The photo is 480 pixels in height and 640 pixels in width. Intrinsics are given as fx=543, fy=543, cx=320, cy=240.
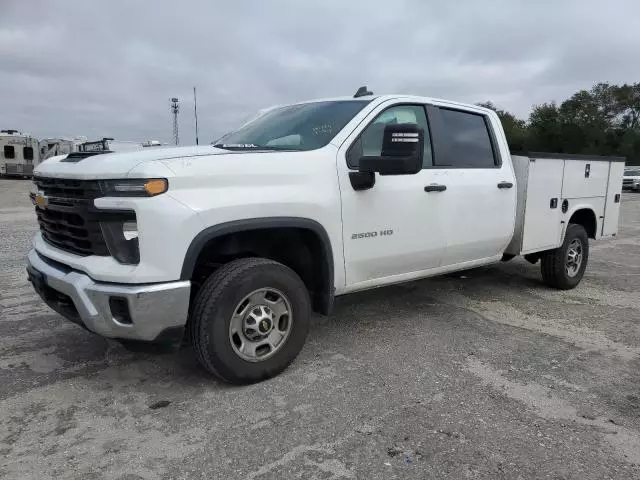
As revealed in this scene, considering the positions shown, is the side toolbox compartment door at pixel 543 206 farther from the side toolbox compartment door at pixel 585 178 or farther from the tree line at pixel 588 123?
the tree line at pixel 588 123

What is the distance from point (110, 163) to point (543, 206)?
4180 millimetres

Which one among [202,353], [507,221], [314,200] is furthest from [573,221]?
[202,353]

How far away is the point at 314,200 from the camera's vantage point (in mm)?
3561

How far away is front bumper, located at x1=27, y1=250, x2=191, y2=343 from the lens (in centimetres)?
296

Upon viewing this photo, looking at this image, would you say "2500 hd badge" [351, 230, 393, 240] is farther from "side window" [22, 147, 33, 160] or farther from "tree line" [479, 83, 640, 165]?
"tree line" [479, 83, 640, 165]

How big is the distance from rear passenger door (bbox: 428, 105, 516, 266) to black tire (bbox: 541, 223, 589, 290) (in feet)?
3.65

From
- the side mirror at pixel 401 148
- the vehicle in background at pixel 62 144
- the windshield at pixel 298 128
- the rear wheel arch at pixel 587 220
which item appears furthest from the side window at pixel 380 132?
the vehicle in background at pixel 62 144

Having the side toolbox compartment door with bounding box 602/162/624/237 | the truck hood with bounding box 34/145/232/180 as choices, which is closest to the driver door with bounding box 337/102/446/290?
the truck hood with bounding box 34/145/232/180

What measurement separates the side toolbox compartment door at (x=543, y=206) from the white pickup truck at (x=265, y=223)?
0.36 meters

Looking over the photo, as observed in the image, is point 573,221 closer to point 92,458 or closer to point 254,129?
point 254,129

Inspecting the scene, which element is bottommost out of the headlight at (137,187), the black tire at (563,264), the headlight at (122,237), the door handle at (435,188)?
the black tire at (563,264)

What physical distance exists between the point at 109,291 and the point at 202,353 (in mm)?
650

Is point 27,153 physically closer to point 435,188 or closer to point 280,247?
point 280,247

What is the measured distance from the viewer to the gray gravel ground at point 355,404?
8.63 feet
